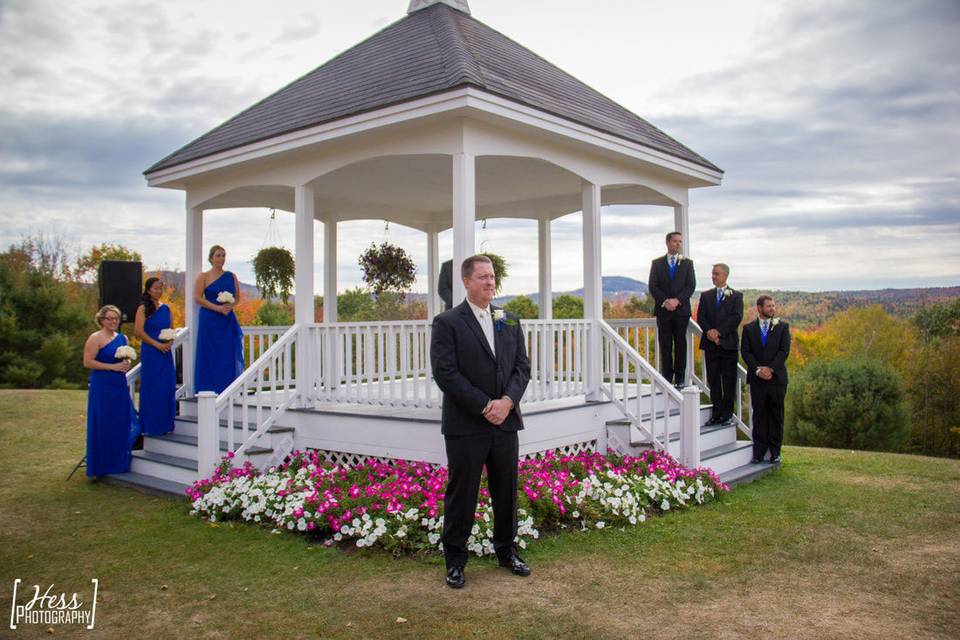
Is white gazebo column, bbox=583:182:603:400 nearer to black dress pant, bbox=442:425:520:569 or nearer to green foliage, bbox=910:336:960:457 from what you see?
black dress pant, bbox=442:425:520:569

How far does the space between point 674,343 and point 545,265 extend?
114 inches

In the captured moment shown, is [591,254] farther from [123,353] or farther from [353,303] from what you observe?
[353,303]

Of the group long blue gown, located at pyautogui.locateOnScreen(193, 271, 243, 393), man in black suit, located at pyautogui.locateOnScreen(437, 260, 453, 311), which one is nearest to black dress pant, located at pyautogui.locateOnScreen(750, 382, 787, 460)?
man in black suit, located at pyautogui.locateOnScreen(437, 260, 453, 311)

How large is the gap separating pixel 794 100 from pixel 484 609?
10.8 m

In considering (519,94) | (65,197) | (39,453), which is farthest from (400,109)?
(65,197)

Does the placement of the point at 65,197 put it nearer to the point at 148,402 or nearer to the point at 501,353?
the point at 148,402

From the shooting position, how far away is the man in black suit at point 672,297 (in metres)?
8.18

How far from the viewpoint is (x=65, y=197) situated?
21.5 m

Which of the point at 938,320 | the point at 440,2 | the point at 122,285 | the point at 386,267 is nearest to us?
the point at 122,285

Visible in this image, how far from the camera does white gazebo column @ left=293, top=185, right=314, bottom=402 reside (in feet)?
24.9

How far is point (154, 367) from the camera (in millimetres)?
8219

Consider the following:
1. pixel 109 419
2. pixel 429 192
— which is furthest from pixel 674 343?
pixel 109 419

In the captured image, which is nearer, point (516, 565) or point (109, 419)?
point (516, 565)

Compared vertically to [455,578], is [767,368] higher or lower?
higher
